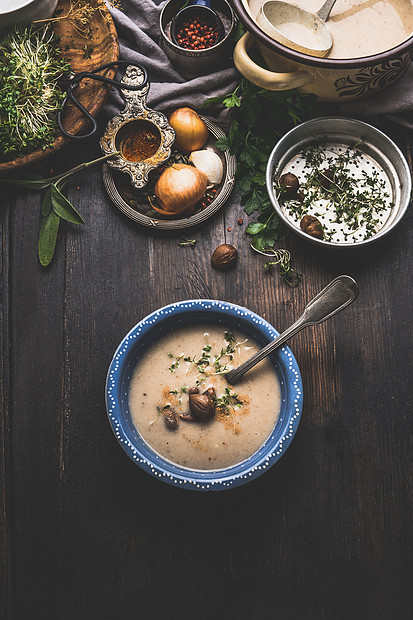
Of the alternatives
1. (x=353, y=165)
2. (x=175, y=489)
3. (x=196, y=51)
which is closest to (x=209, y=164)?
(x=196, y=51)

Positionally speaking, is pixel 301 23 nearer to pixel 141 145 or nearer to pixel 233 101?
pixel 233 101

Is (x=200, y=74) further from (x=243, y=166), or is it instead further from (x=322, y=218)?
(x=322, y=218)

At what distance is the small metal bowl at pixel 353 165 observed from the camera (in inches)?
53.7

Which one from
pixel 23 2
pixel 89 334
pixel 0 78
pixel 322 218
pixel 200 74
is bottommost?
pixel 89 334

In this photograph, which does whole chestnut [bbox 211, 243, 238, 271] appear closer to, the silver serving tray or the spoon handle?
the silver serving tray

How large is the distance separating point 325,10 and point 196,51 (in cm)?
33

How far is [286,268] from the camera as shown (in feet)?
4.60

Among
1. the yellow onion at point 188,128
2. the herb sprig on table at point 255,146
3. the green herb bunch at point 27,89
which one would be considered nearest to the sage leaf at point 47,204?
the green herb bunch at point 27,89

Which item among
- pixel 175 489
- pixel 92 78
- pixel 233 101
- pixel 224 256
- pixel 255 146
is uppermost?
pixel 92 78

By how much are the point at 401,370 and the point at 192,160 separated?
793mm

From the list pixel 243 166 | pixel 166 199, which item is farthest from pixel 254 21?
pixel 166 199

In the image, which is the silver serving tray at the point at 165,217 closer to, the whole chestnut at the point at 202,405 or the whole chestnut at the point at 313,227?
the whole chestnut at the point at 313,227

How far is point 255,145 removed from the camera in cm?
142

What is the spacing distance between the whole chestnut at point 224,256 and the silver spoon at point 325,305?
24 centimetres
